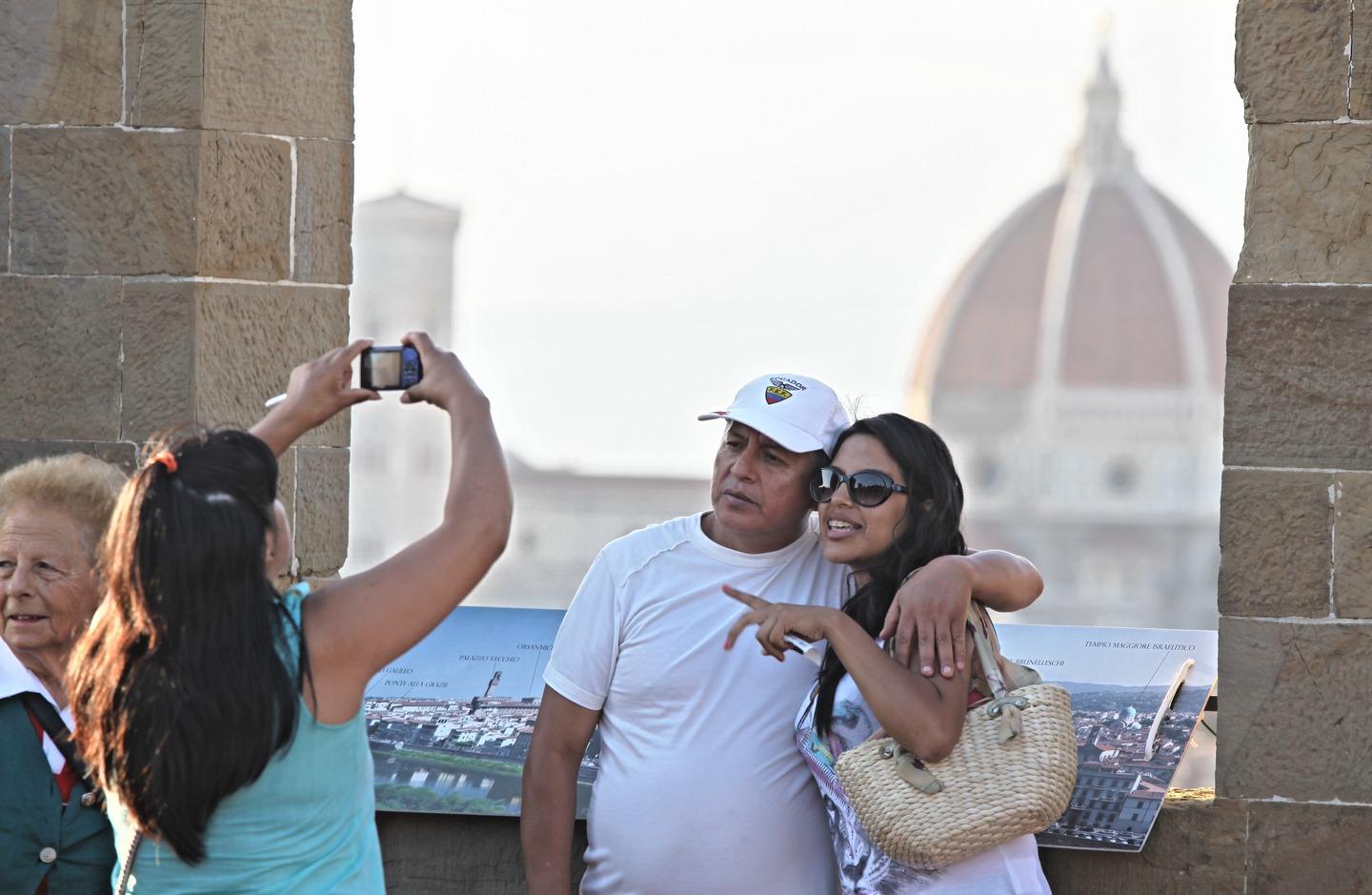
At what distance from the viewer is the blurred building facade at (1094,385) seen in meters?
86.1

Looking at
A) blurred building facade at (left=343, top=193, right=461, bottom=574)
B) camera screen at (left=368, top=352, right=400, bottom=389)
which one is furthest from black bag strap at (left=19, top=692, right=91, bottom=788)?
blurred building facade at (left=343, top=193, right=461, bottom=574)

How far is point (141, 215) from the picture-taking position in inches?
156

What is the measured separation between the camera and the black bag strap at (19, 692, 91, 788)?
2.75 meters

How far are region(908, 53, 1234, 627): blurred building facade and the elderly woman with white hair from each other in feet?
264

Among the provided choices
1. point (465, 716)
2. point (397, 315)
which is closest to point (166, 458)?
point (465, 716)

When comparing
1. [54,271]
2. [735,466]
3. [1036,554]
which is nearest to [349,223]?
[54,271]

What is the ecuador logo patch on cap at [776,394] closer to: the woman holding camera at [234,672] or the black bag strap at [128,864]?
the woman holding camera at [234,672]

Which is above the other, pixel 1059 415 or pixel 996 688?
pixel 996 688

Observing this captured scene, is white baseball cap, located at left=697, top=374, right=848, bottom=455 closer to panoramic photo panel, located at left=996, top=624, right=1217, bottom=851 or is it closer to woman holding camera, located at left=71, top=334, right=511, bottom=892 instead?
panoramic photo panel, located at left=996, top=624, right=1217, bottom=851

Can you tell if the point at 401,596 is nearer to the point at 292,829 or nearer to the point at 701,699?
the point at 292,829

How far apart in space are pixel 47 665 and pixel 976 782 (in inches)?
50.3

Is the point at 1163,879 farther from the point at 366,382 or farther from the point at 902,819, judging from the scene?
the point at 366,382

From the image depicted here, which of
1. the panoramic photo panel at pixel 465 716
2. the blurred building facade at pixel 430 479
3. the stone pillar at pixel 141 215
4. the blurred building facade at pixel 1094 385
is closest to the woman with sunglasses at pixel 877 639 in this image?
the panoramic photo panel at pixel 465 716

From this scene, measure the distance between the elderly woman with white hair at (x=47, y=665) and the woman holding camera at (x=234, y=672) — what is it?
1.32ft
